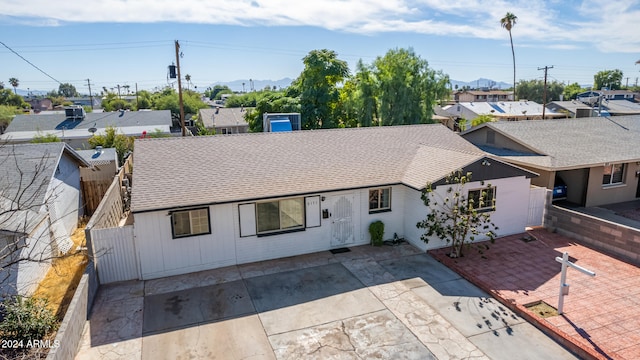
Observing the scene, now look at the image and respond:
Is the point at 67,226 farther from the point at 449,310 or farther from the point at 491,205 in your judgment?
the point at 491,205

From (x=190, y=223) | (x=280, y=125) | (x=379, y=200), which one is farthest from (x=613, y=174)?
(x=190, y=223)

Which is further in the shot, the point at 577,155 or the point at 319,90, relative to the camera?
the point at 319,90

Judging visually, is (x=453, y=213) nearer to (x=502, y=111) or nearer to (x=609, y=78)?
(x=502, y=111)

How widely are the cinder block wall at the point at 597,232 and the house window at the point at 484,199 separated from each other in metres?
3.11

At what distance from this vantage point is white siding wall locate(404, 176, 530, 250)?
14.0m

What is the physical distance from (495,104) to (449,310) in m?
51.0

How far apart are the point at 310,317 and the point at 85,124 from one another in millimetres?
43559

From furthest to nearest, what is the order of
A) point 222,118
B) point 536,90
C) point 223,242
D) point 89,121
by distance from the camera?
point 536,90 → point 222,118 → point 89,121 → point 223,242

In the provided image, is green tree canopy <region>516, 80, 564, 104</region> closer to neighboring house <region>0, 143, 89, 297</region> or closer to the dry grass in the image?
neighboring house <region>0, 143, 89, 297</region>

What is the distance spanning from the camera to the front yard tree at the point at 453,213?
12.9 metres

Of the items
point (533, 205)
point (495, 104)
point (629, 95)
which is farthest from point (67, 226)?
point (629, 95)

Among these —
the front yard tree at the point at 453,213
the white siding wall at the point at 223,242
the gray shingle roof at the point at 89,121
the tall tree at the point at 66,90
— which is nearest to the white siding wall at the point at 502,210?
the front yard tree at the point at 453,213

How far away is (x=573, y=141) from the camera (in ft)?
65.6

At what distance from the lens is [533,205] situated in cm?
1571
